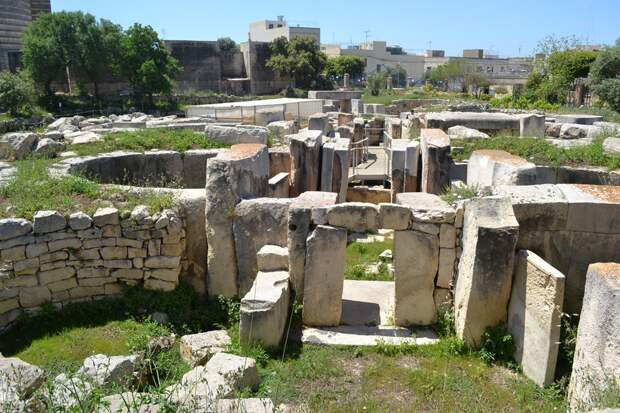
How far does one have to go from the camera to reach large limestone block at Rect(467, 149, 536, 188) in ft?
24.9

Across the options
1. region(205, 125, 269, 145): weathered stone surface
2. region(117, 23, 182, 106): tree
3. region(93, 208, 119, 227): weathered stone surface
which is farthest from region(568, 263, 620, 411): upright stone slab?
region(117, 23, 182, 106): tree

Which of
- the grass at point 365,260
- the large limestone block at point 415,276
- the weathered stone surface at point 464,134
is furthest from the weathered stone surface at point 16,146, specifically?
the weathered stone surface at point 464,134

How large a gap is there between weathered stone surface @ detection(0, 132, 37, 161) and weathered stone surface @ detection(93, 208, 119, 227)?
4.77 meters

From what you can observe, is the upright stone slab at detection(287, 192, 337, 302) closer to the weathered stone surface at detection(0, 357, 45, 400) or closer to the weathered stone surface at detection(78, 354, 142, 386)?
the weathered stone surface at detection(78, 354, 142, 386)

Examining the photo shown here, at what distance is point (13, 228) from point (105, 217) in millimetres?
1029

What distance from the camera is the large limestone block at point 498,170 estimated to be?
7.58 m

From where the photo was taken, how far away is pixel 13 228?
6.21 m

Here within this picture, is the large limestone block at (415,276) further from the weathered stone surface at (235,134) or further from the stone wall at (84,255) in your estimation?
the weathered stone surface at (235,134)

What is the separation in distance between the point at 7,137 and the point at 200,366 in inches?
307

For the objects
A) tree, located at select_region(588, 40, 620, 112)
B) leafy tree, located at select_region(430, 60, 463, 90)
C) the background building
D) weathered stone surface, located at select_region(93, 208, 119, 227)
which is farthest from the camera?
leafy tree, located at select_region(430, 60, 463, 90)

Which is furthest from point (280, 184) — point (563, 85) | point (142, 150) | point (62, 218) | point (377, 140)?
point (563, 85)

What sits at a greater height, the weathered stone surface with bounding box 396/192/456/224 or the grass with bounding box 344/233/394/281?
the weathered stone surface with bounding box 396/192/456/224

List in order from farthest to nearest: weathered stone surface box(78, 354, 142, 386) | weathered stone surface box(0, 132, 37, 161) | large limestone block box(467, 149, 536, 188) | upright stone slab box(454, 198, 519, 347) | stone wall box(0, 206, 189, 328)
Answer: weathered stone surface box(0, 132, 37, 161), large limestone block box(467, 149, 536, 188), stone wall box(0, 206, 189, 328), upright stone slab box(454, 198, 519, 347), weathered stone surface box(78, 354, 142, 386)

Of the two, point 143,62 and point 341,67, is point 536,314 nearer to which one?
point 143,62
